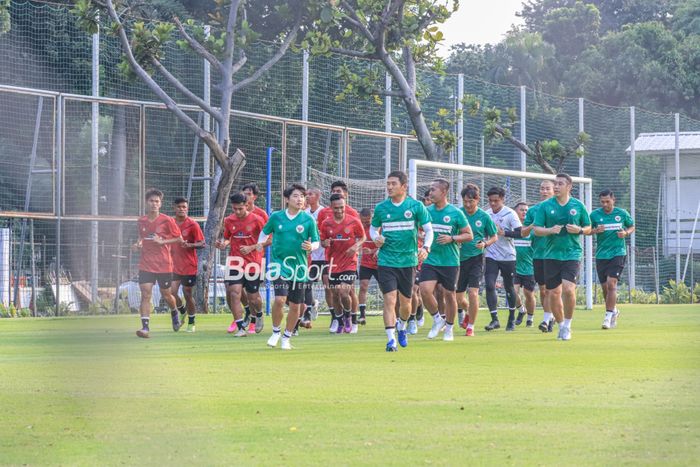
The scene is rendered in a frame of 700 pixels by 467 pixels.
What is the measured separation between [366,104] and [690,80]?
770 cm

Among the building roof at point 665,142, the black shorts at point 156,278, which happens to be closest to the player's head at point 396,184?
the black shorts at point 156,278

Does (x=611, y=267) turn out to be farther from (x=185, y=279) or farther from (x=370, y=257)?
(x=185, y=279)

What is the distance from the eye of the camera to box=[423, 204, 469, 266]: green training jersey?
15695mm

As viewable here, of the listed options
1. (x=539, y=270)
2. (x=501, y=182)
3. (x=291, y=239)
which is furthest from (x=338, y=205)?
(x=501, y=182)

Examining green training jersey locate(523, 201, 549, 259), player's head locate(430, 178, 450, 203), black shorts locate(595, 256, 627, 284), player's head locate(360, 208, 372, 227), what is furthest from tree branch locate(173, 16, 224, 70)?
green training jersey locate(523, 201, 549, 259)

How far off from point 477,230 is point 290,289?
14.1 ft

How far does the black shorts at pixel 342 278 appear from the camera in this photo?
18156mm

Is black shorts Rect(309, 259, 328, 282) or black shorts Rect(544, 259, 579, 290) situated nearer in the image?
black shorts Rect(544, 259, 579, 290)

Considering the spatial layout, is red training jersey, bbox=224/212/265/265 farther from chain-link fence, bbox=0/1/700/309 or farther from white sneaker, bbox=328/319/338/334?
chain-link fence, bbox=0/1/700/309

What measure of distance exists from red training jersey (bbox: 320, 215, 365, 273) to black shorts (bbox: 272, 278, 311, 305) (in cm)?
388

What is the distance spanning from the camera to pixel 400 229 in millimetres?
14336

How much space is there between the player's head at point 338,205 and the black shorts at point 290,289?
3.61 meters

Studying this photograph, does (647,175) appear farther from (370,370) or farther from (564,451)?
(564,451)

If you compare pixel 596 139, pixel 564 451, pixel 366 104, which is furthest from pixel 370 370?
pixel 596 139
